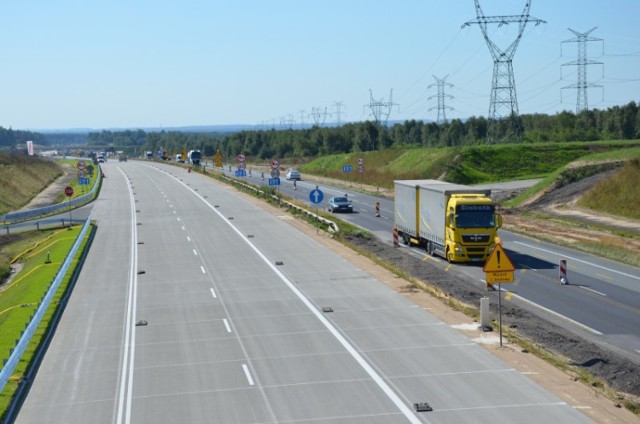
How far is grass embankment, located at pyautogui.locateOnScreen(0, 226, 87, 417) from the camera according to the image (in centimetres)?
2322

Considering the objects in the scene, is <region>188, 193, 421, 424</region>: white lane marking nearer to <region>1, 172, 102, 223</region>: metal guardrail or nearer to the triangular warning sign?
the triangular warning sign

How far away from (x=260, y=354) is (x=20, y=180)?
8771 cm

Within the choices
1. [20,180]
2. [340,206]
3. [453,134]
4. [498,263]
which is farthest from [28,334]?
[453,134]

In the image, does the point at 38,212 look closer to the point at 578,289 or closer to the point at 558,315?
the point at 578,289

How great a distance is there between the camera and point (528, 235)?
4869 cm

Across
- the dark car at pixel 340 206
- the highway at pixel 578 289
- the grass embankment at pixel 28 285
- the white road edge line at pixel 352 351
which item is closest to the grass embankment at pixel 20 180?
the grass embankment at pixel 28 285

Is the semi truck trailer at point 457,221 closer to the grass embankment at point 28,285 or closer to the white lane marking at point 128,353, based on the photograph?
the white lane marking at point 128,353

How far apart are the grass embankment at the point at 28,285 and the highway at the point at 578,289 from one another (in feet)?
48.6

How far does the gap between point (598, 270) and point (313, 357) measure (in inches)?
748

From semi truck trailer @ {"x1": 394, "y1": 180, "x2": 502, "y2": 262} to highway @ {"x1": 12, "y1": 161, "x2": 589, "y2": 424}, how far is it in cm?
433

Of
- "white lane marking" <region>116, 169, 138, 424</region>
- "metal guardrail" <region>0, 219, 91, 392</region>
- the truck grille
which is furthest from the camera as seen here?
the truck grille

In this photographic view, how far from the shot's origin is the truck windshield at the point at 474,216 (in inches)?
1410

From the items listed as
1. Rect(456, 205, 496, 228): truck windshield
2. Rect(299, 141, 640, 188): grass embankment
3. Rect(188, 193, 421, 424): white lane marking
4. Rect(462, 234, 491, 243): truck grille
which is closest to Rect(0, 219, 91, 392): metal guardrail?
Rect(188, 193, 421, 424): white lane marking

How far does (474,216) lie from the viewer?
118ft
